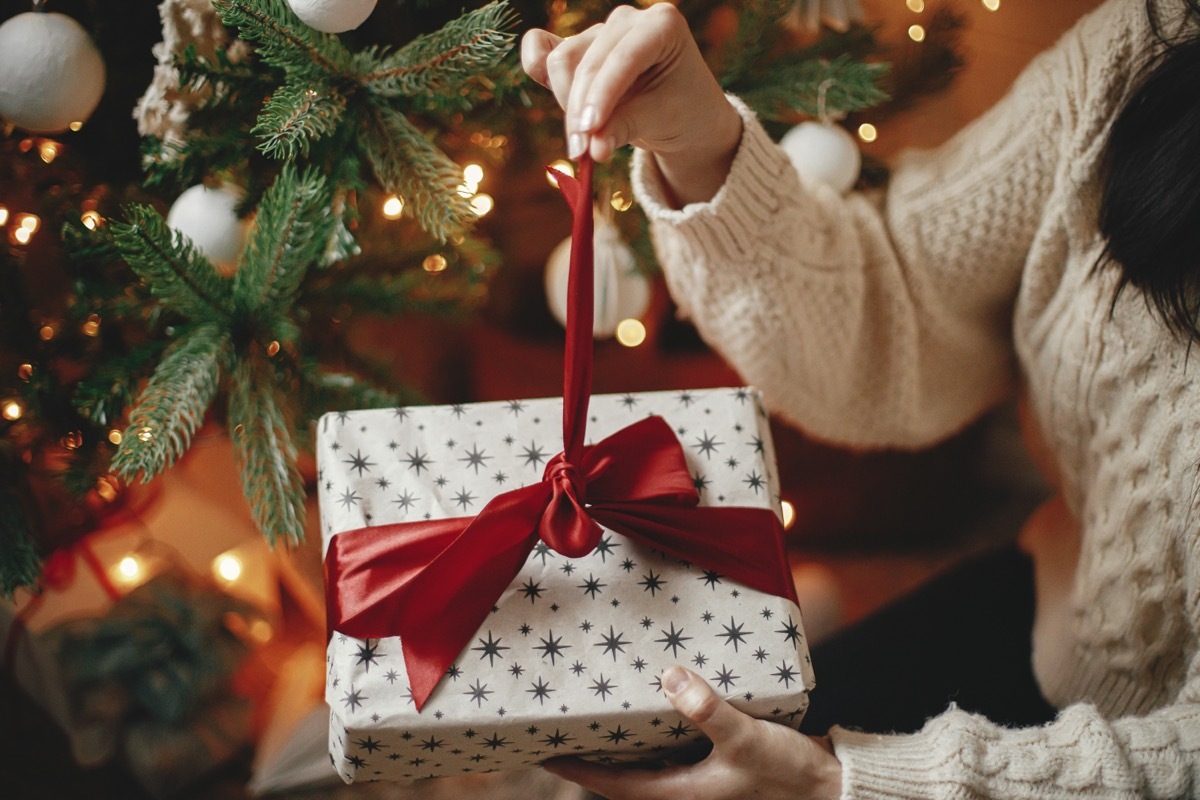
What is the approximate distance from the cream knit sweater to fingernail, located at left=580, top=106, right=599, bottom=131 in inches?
7.4

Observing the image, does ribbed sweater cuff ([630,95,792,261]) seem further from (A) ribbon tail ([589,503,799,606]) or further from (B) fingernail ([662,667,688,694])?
(B) fingernail ([662,667,688,694])

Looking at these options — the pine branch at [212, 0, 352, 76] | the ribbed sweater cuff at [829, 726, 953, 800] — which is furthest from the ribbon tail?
the pine branch at [212, 0, 352, 76]

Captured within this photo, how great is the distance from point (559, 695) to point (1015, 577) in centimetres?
56

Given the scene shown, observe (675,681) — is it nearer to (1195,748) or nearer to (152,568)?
(1195,748)

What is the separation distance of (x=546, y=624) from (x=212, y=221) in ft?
1.23

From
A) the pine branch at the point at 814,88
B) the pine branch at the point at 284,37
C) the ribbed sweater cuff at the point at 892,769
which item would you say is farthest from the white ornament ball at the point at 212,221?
the ribbed sweater cuff at the point at 892,769

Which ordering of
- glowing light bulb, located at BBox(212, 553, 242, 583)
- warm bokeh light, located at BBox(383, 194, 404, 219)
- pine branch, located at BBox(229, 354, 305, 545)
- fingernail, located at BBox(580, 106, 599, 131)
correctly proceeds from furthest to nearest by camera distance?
1. glowing light bulb, located at BBox(212, 553, 242, 583)
2. warm bokeh light, located at BBox(383, 194, 404, 219)
3. pine branch, located at BBox(229, 354, 305, 545)
4. fingernail, located at BBox(580, 106, 599, 131)

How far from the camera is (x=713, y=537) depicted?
539mm

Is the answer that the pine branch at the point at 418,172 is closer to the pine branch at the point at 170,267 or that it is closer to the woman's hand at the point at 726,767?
the pine branch at the point at 170,267

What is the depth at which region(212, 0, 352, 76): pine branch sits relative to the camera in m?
0.50

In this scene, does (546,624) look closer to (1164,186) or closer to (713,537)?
(713,537)

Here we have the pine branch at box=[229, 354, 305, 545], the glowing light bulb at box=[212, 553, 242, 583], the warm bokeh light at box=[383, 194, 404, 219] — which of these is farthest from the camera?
the glowing light bulb at box=[212, 553, 242, 583]

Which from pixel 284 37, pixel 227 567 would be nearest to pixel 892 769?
pixel 284 37

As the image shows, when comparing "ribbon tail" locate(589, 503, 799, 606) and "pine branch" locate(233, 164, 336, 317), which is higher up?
"pine branch" locate(233, 164, 336, 317)
